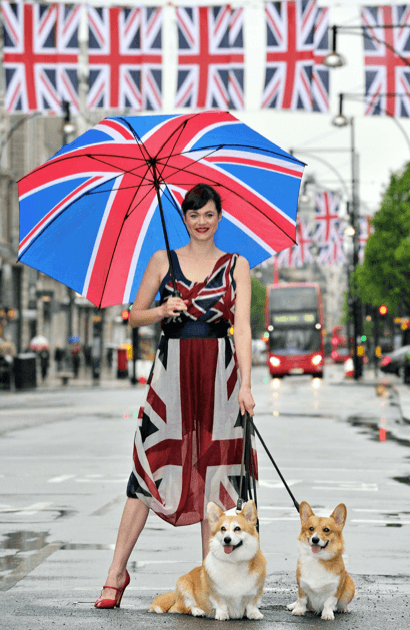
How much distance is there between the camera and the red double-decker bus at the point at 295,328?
144ft

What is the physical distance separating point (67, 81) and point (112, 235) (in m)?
17.2

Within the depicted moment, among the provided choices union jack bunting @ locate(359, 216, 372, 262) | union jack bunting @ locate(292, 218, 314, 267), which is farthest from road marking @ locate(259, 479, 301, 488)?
union jack bunting @ locate(359, 216, 372, 262)

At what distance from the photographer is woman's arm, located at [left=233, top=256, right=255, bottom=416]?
4928 mm

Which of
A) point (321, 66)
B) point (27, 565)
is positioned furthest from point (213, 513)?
point (321, 66)

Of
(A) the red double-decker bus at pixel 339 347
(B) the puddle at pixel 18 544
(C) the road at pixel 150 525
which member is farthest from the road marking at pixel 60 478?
(A) the red double-decker bus at pixel 339 347

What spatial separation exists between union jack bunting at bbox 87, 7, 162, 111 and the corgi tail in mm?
17146

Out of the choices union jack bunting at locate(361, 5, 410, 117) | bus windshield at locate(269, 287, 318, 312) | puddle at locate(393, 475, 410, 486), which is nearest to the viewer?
puddle at locate(393, 475, 410, 486)

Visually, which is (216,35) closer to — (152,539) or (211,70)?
(211,70)

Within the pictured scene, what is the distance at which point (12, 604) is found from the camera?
16.6 ft

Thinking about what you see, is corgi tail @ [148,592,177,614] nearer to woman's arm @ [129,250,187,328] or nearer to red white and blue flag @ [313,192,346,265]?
woman's arm @ [129,250,187,328]

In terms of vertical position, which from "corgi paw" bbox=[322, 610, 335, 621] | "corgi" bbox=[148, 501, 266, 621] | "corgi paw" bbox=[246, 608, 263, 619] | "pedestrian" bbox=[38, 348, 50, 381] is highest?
Result: "corgi" bbox=[148, 501, 266, 621]

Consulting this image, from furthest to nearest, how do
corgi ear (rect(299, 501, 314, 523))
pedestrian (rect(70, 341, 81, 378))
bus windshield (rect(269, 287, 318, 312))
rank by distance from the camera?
pedestrian (rect(70, 341, 81, 378)), bus windshield (rect(269, 287, 318, 312)), corgi ear (rect(299, 501, 314, 523))

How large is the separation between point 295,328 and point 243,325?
39.1 m

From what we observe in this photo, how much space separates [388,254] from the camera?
45.1m
